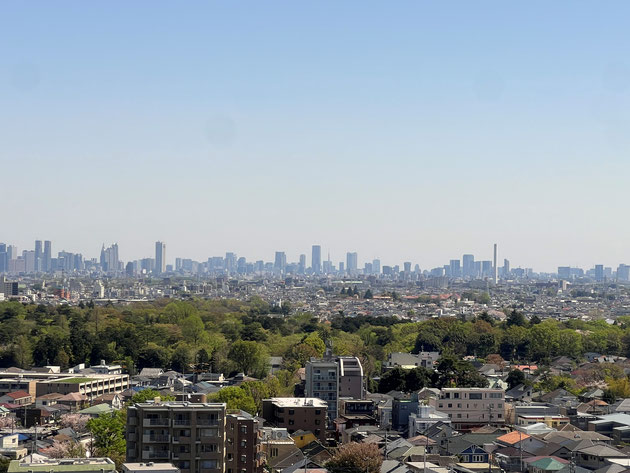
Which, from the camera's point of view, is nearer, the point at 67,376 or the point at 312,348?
the point at 67,376

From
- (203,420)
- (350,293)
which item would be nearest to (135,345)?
(203,420)

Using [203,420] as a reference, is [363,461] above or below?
below

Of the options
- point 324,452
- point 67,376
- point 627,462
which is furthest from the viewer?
point 67,376

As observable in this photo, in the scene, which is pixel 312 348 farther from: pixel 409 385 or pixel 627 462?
pixel 627 462

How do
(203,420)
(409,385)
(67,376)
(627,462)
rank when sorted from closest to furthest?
(203,420) < (627,462) < (409,385) < (67,376)

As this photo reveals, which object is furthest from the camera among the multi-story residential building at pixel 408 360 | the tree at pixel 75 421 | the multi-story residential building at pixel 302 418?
the multi-story residential building at pixel 408 360

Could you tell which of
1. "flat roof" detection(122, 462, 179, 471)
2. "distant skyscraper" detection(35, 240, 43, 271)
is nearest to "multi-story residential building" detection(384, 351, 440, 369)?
"flat roof" detection(122, 462, 179, 471)

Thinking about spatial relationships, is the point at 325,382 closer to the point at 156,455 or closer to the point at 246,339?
the point at 156,455

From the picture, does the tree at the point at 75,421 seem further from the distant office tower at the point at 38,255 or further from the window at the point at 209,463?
the distant office tower at the point at 38,255

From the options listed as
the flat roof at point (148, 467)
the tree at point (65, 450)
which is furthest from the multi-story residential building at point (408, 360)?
the flat roof at point (148, 467)
